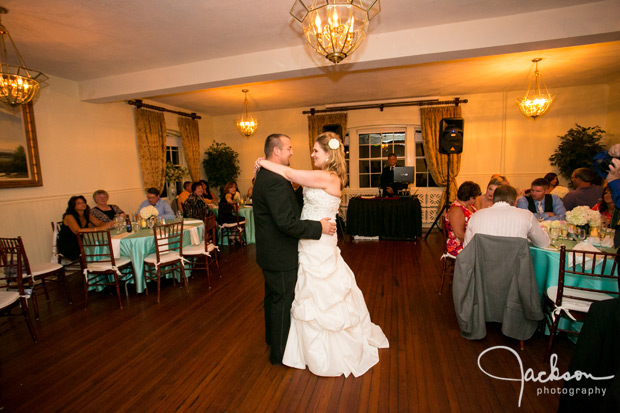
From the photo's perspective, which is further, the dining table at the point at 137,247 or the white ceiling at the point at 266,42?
the dining table at the point at 137,247

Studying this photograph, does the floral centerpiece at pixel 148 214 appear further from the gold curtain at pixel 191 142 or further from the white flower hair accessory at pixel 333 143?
the gold curtain at pixel 191 142

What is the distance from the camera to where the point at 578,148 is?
264 inches

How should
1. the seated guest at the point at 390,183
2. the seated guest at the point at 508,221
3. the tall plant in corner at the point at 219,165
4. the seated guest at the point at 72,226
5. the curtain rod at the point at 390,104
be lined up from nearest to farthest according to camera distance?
the seated guest at the point at 508,221
the seated guest at the point at 72,226
the seated guest at the point at 390,183
the curtain rod at the point at 390,104
the tall plant in corner at the point at 219,165

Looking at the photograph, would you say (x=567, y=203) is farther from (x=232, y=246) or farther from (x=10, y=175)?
(x=10, y=175)

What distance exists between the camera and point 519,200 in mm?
4281

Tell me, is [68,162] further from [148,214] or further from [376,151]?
[376,151]

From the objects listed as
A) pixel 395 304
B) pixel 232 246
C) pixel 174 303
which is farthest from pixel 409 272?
pixel 232 246

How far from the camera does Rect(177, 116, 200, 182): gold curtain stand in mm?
8297

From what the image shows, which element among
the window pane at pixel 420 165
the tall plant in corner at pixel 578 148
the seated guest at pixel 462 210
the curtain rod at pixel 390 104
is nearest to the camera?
the seated guest at pixel 462 210

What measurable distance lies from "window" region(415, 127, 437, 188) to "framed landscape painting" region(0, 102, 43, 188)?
806 centimetres

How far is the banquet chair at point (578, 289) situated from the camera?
225 centimetres

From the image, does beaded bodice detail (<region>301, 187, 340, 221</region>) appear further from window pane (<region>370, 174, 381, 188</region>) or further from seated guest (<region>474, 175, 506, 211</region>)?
window pane (<region>370, 174, 381, 188</region>)

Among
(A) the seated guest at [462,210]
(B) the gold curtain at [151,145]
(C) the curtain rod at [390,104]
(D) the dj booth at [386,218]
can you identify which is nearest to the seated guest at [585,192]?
(A) the seated guest at [462,210]

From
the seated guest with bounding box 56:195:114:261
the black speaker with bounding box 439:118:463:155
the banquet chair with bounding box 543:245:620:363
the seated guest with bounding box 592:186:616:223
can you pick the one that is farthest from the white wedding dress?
the black speaker with bounding box 439:118:463:155
